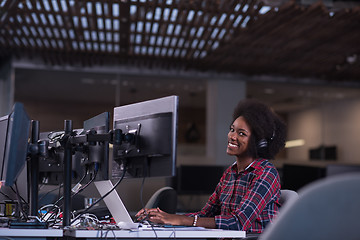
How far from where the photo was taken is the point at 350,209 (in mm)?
1418

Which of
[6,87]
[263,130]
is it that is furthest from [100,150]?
[6,87]

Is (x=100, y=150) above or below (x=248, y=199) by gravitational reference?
above

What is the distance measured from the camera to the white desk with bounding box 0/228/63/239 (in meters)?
2.55

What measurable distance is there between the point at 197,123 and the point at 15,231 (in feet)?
27.2

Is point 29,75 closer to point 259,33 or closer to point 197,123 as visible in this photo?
point 197,123

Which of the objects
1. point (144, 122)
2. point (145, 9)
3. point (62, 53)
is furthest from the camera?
point (62, 53)

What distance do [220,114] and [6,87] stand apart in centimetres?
405

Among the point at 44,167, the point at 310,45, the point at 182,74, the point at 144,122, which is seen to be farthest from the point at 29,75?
the point at 144,122

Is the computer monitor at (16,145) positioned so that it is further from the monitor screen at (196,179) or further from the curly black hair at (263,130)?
the monitor screen at (196,179)

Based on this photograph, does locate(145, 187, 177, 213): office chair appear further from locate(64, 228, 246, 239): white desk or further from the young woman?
locate(64, 228, 246, 239): white desk

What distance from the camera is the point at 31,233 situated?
8.39 feet

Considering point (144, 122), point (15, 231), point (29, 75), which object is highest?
point (29, 75)

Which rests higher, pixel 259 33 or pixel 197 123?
pixel 259 33

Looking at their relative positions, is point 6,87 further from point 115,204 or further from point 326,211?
point 326,211
